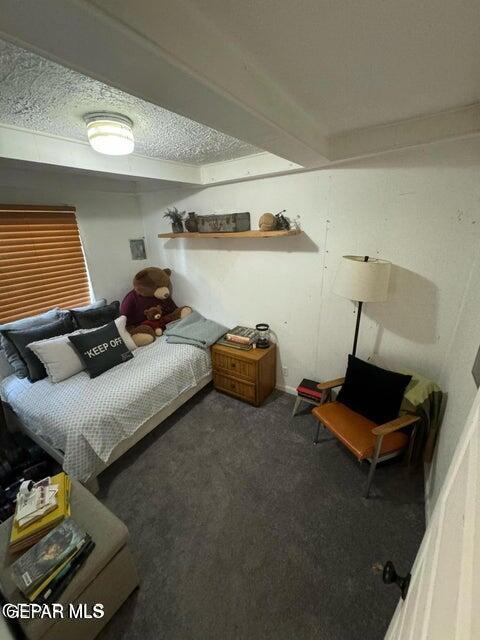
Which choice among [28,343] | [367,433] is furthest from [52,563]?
[367,433]

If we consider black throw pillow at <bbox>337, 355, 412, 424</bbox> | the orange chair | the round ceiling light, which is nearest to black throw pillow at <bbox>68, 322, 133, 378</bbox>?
the round ceiling light

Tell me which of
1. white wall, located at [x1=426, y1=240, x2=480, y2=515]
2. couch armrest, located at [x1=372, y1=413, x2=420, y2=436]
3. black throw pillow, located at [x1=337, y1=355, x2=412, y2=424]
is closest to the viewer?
white wall, located at [x1=426, y1=240, x2=480, y2=515]

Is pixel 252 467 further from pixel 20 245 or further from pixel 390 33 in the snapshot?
pixel 20 245

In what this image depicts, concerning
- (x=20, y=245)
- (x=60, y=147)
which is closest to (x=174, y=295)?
(x=20, y=245)

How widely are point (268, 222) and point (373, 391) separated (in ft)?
5.09

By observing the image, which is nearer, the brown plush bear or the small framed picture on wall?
the brown plush bear

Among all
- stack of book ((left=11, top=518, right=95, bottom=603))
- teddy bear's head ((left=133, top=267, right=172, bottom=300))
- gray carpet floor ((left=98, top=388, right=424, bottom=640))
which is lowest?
gray carpet floor ((left=98, top=388, right=424, bottom=640))

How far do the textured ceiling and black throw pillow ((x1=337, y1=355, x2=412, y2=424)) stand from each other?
194 centimetres

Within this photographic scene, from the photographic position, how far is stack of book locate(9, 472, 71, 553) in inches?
43.6

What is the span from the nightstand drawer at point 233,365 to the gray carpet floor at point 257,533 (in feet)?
1.57

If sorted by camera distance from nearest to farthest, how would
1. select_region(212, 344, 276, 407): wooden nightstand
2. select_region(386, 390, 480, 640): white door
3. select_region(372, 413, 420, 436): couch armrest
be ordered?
select_region(386, 390, 480, 640): white door, select_region(372, 413, 420, 436): couch armrest, select_region(212, 344, 276, 407): wooden nightstand

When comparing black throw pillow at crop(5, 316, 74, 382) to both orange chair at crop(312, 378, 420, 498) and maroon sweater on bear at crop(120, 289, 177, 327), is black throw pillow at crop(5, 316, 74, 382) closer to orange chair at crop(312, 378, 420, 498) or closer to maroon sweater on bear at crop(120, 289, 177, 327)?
maroon sweater on bear at crop(120, 289, 177, 327)

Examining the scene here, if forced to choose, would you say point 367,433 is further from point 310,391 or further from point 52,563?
point 52,563

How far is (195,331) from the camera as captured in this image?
9.04ft
